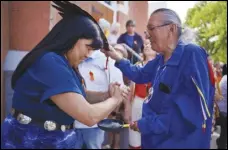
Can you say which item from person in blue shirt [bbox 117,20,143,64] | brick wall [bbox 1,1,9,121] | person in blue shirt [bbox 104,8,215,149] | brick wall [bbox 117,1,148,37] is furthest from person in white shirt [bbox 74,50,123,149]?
brick wall [bbox 117,1,148,37]

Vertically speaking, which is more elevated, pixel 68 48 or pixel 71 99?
pixel 68 48

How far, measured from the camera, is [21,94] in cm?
173

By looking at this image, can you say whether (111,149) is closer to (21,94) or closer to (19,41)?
(19,41)

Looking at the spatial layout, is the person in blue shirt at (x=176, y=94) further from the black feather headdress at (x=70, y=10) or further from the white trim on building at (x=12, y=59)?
the white trim on building at (x=12, y=59)

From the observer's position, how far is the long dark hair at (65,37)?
171 centimetres

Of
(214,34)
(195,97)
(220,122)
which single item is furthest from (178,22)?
(214,34)

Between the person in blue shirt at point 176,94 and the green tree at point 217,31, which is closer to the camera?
the person in blue shirt at point 176,94

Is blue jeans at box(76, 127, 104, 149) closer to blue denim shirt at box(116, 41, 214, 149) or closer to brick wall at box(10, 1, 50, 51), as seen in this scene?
blue denim shirt at box(116, 41, 214, 149)

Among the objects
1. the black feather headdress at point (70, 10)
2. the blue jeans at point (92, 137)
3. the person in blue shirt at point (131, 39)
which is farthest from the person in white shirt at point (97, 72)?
the person in blue shirt at point (131, 39)

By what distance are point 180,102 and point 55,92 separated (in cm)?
84

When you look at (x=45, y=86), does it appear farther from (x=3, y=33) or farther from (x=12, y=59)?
(x=12, y=59)

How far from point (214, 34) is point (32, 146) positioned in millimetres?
9683

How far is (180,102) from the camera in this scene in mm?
2061

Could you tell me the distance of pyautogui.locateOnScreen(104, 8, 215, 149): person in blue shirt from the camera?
205 cm
